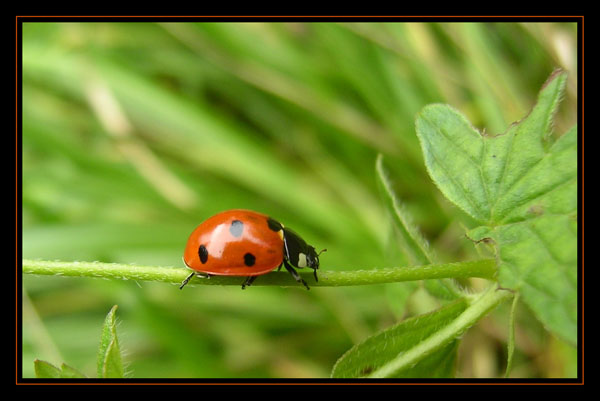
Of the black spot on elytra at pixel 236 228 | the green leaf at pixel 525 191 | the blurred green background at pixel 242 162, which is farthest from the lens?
the blurred green background at pixel 242 162

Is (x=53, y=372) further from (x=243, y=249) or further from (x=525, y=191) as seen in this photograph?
(x=525, y=191)

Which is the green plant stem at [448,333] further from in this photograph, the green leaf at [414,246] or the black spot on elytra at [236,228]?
the black spot on elytra at [236,228]

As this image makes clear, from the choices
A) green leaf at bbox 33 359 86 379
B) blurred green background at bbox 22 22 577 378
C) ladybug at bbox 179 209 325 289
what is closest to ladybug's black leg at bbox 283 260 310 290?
ladybug at bbox 179 209 325 289

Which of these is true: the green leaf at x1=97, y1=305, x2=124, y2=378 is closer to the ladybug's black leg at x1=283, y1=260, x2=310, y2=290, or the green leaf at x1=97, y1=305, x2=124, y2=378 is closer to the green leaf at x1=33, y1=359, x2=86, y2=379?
the green leaf at x1=33, y1=359, x2=86, y2=379

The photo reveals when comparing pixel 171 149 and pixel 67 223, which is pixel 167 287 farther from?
pixel 171 149

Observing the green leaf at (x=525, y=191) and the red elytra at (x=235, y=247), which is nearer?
the green leaf at (x=525, y=191)

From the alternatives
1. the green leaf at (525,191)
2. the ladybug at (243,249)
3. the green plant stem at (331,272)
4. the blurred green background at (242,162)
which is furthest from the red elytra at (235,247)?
the blurred green background at (242,162)

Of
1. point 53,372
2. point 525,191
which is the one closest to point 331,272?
point 525,191
